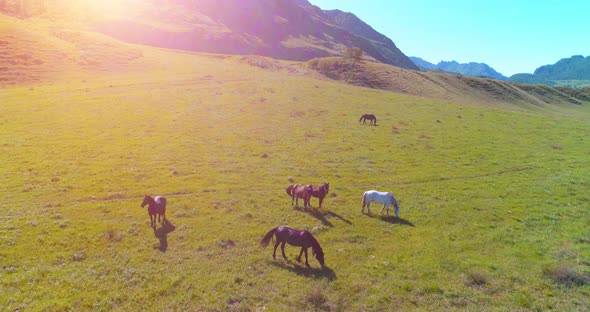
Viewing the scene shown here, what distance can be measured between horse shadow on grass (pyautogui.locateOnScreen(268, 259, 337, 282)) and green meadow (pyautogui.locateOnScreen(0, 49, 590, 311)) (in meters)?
0.09

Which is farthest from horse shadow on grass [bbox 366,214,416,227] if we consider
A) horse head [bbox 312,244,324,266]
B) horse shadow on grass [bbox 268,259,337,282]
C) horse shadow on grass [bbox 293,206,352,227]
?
horse head [bbox 312,244,324,266]

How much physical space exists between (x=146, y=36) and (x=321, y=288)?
17655 centimetres

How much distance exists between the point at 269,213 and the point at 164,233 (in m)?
6.59

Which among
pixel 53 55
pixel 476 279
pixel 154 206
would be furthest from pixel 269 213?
pixel 53 55

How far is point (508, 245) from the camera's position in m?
19.8

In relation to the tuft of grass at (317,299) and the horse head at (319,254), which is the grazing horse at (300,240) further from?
the tuft of grass at (317,299)

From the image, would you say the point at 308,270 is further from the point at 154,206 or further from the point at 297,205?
the point at 154,206

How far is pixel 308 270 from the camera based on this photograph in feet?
53.0

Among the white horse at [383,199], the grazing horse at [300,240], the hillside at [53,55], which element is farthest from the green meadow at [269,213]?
the hillside at [53,55]

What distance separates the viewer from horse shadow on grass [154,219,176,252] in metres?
17.7

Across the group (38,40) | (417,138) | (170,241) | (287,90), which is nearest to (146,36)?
(38,40)

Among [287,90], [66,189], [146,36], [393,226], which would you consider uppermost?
[146,36]

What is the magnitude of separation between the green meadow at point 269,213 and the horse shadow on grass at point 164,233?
0.20m

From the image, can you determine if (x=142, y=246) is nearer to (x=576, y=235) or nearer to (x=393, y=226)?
(x=393, y=226)
